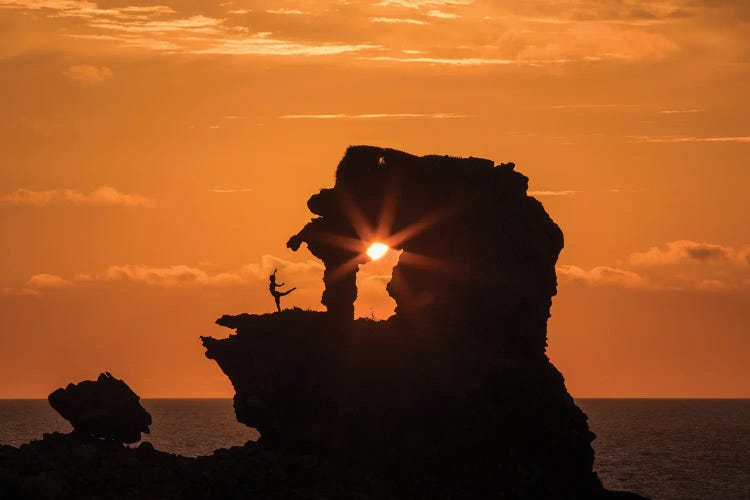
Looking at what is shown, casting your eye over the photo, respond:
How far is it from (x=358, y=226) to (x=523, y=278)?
7615mm

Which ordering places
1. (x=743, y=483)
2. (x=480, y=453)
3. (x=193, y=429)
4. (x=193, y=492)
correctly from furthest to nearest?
(x=193, y=429) → (x=743, y=483) → (x=480, y=453) → (x=193, y=492)

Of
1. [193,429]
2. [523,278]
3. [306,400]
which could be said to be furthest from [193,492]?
[193,429]

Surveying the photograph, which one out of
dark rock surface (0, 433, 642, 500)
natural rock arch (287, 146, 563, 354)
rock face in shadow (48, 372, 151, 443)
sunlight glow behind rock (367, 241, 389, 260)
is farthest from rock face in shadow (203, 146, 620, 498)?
rock face in shadow (48, 372, 151, 443)

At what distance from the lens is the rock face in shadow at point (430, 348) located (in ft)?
212

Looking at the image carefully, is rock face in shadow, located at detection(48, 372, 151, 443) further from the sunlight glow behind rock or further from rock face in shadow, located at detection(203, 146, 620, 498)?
the sunlight glow behind rock

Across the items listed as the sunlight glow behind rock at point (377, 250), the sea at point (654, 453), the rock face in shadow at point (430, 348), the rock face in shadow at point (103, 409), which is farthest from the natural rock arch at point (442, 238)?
the sea at point (654, 453)

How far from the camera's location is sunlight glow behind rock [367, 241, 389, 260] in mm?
68188

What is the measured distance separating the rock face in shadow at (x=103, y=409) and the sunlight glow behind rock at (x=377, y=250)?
11978 millimetres

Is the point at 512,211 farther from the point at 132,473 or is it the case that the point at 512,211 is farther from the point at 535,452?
the point at 132,473

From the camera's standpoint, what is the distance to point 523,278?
67.8 meters

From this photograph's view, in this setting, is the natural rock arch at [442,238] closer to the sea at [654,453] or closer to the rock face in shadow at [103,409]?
the rock face in shadow at [103,409]

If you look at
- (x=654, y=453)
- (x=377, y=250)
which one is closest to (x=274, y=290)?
(x=377, y=250)

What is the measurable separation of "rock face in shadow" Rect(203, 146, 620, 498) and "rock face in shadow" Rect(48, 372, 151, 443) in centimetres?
416

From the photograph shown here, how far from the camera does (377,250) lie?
225 ft
